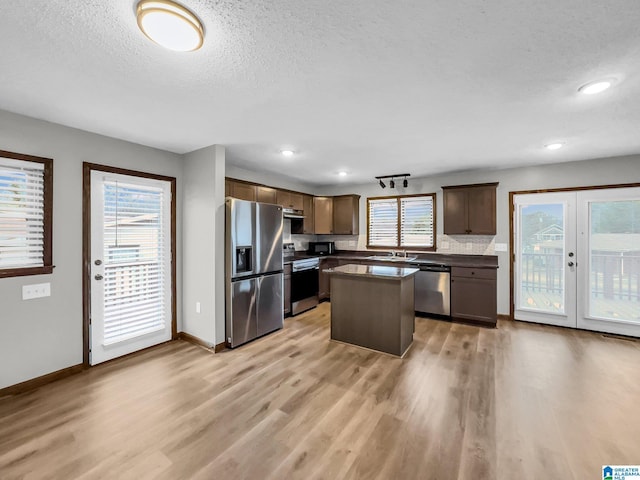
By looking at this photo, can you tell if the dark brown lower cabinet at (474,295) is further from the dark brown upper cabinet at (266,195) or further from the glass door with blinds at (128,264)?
the glass door with blinds at (128,264)

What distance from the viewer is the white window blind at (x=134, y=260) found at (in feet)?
9.86

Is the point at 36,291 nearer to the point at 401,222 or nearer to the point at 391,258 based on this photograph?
the point at 391,258

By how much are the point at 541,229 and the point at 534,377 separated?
2600 millimetres

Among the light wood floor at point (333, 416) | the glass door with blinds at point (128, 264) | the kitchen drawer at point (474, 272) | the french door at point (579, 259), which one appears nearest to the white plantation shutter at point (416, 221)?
the kitchen drawer at point (474, 272)

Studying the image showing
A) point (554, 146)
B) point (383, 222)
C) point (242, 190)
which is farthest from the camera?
point (383, 222)

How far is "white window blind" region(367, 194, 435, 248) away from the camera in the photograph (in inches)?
204

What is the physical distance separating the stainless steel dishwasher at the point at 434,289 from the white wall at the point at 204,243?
320 cm

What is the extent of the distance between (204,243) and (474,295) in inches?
159

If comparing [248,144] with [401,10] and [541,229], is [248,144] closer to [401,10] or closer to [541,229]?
[401,10]

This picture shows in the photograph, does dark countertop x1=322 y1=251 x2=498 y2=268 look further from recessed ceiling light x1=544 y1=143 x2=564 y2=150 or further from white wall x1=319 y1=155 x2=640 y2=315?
recessed ceiling light x1=544 y1=143 x2=564 y2=150

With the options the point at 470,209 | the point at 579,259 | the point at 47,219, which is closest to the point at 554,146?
the point at 470,209

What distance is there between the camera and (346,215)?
5.77 metres

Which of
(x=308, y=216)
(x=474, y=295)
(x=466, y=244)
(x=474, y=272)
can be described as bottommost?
(x=474, y=295)

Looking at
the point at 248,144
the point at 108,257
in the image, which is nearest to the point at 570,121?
the point at 248,144
